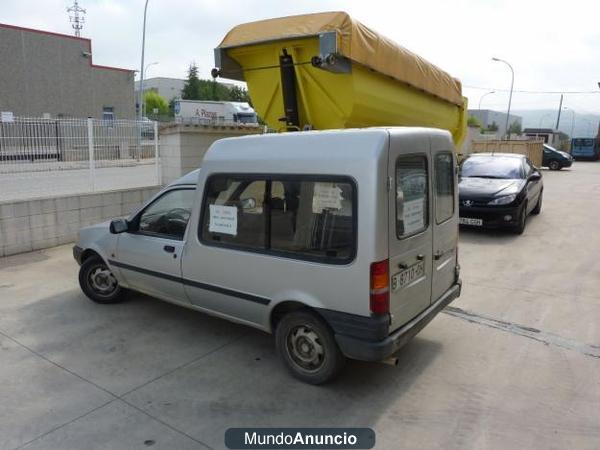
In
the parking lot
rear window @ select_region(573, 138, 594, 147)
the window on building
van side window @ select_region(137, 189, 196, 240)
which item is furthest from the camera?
rear window @ select_region(573, 138, 594, 147)

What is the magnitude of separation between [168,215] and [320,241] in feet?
6.27

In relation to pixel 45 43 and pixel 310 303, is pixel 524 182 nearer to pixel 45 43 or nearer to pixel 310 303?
pixel 310 303

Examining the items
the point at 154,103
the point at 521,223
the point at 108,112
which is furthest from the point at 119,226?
the point at 154,103

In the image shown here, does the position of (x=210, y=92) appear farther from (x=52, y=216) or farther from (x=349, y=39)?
(x=349, y=39)

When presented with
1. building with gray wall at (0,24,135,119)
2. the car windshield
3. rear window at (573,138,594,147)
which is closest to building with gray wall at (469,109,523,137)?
rear window at (573,138,594,147)

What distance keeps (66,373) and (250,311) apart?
1.52 meters

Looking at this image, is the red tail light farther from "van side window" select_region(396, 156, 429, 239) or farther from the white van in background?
the white van in background

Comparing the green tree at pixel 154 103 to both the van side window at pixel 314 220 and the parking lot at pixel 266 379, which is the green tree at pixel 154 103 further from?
the van side window at pixel 314 220

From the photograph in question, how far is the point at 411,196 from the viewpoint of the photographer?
3.55 meters

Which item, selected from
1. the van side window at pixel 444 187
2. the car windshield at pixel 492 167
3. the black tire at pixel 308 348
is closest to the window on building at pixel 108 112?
the car windshield at pixel 492 167

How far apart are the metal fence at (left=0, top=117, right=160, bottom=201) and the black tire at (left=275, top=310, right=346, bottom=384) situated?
5605 millimetres

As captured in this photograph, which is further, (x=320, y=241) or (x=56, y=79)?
(x=56, y=79)

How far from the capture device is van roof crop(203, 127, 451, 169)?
3160 mm

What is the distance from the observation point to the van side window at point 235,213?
12.3 ft
